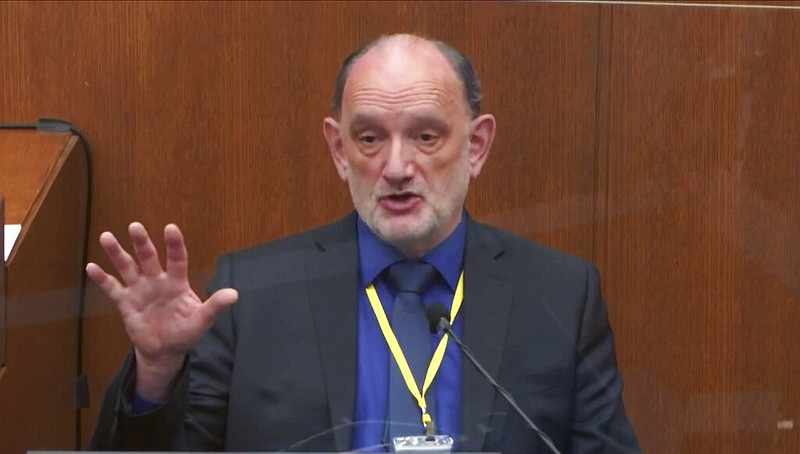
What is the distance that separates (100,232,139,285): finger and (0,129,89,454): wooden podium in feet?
0.89

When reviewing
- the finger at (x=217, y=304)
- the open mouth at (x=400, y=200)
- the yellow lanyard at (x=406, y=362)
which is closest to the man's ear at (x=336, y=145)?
the open mouth at (x=400, y=200)

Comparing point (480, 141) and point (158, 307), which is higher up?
point (480, 141)

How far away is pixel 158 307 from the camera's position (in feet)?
5.41

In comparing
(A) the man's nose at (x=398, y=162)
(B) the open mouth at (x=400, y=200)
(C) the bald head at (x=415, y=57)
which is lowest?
(B) the open mouth at (x=400, y=200)

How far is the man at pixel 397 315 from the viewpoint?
1.88 metres

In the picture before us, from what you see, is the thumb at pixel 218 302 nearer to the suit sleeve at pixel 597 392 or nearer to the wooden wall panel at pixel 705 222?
the suit sleeve at pixel 597 392

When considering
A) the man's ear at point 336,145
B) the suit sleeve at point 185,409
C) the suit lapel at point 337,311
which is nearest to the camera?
the suit sleeve at point 185,409

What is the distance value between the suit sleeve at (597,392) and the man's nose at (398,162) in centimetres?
39

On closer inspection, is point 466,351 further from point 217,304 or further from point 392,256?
point 217,304

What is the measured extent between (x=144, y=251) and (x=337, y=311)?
0.49m

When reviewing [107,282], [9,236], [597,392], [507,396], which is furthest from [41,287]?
[597,392]

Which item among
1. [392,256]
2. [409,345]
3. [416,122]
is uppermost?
[416,122]

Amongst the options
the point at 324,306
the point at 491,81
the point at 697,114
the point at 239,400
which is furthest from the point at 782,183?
the point at 239,400

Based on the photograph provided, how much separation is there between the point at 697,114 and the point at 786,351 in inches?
17.5
